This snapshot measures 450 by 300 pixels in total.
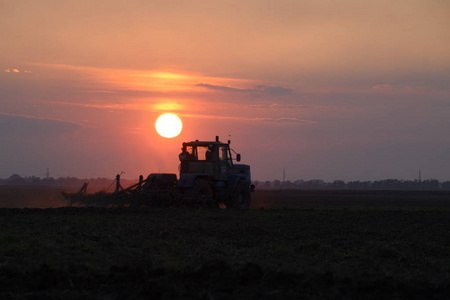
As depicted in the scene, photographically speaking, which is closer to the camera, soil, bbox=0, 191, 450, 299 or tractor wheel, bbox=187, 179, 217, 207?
soil, bbox=0, 191, 450, 299

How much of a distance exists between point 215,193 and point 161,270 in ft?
62.1

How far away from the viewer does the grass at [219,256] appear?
9805 millimetres

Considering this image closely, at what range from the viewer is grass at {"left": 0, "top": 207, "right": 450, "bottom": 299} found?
386 inches

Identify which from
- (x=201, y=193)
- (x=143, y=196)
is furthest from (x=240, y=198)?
(x=143, y=196)

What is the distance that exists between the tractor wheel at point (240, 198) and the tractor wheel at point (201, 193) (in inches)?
59.5

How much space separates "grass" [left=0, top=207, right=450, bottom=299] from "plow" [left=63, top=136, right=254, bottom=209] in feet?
12.2

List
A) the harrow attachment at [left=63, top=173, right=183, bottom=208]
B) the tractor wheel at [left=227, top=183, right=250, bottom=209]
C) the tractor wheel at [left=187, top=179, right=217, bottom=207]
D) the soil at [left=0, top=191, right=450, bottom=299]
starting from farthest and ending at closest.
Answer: the tractor wheel at [left=227, top=183, right=250, bottom=209]
the harrow attachment at [left=63, top=173, right=183, bottom=208]
the tractor wheel at [left=187, top=179, right=217, bottom=207]
the soil at [left=0, top=191, right=450, bottom=299]

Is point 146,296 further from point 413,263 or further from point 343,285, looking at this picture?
point 413,263

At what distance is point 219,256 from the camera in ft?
45.6

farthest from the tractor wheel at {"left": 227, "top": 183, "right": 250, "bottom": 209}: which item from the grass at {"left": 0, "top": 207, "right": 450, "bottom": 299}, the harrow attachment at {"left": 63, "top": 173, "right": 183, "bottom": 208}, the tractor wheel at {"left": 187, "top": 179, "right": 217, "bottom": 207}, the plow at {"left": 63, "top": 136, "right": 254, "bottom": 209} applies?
the grass at {"left": 0, "top": 207, "right": 450, "bottom": 299}

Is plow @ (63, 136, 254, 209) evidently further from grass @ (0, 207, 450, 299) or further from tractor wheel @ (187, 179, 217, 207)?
grass @ (0, 207, 450, 299)

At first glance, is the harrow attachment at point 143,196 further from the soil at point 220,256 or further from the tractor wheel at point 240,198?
the soil at point 220,256

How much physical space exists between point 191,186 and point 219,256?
14975 millimetres

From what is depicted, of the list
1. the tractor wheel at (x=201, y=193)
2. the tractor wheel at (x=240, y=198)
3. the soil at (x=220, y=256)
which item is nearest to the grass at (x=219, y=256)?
the soil at (x=220, y=256)
